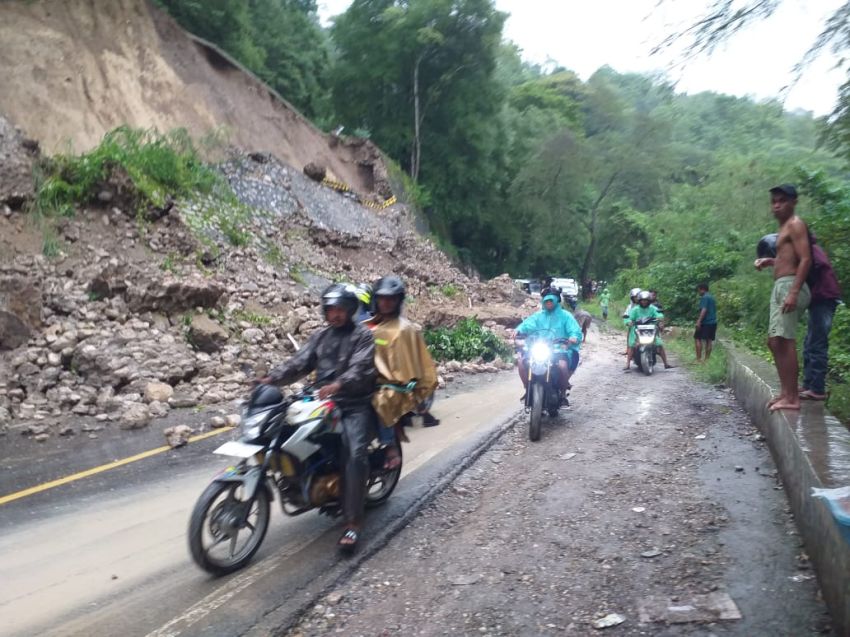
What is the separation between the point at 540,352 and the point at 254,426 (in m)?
4.55

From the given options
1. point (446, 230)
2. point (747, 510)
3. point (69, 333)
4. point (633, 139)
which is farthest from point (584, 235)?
point (747, 510)

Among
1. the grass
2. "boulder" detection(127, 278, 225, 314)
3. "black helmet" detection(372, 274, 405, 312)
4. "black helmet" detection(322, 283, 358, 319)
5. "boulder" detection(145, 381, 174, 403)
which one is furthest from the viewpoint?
"boulder" detection(127, 278, 225, 314)

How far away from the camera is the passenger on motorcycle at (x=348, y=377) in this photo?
4734 millimetres

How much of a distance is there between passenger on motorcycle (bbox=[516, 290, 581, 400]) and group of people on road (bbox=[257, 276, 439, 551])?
3.24 metres

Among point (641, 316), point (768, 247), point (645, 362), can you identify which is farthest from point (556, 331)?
point (641, 316)

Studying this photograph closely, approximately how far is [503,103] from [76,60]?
949 inches

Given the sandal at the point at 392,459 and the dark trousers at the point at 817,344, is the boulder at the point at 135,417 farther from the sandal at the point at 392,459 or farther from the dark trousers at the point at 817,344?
the dark trousers at the point at 817,344

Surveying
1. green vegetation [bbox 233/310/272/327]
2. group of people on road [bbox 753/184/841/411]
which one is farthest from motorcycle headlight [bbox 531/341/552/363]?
green vegetation [bbox 233/310/272/327]

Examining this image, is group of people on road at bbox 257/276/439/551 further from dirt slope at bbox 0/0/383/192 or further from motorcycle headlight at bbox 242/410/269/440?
dirt slope at bbox 0/0/383/192

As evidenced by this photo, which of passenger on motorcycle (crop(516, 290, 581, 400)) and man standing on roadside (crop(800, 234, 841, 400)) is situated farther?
passenger on motorcycle (crop(516, 290, 581, 400))

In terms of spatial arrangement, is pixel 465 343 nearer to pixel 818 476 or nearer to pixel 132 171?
pixel 132 171

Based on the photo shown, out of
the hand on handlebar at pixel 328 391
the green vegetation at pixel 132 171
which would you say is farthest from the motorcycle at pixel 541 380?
the green vegetation at pixel 132 171

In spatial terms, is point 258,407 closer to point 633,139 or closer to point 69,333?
point 69,333

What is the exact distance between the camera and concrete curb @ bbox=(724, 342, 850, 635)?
337 centimetres
